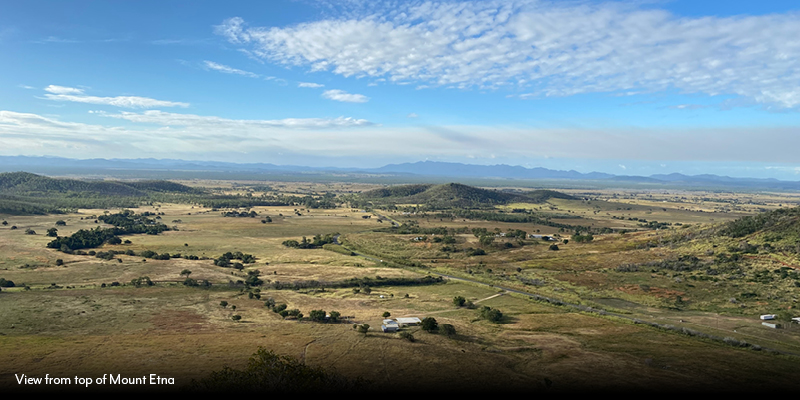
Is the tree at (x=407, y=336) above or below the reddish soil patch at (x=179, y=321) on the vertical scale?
above

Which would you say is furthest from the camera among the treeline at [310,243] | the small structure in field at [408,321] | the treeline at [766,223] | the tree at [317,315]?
the treeline at [310,243]

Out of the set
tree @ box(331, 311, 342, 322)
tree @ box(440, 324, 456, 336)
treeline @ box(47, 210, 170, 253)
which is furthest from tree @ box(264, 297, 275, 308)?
treeline @ box(47, 210, 170, 253)

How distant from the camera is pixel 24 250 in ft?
306

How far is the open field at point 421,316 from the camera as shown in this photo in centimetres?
3650

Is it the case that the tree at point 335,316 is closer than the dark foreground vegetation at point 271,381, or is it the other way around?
the dark foreground vegetation at point 271,381

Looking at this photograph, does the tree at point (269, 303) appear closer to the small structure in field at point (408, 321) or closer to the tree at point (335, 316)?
the tree at point (335, 316)

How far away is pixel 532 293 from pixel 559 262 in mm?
27186

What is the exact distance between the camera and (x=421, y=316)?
55375 millimetres

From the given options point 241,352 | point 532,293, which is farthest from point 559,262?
point 241,352

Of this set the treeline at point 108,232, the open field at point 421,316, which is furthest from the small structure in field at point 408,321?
the treeline at point 108,232

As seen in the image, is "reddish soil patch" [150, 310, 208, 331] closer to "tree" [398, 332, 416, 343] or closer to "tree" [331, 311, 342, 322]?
"tree" [331, 311, 342, 322]

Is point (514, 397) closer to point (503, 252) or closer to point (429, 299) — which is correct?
point (429, 299)

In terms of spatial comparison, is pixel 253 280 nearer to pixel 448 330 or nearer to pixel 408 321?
pixel 408 321

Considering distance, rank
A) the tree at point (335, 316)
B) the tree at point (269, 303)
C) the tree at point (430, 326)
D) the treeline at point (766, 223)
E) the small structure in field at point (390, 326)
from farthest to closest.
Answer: the treeline at point (766, 223)
the tree at point (269, 303)
the tree at point (335, 316)
the tree at point (430, 326)
the small structure in field at point (390, 326)
